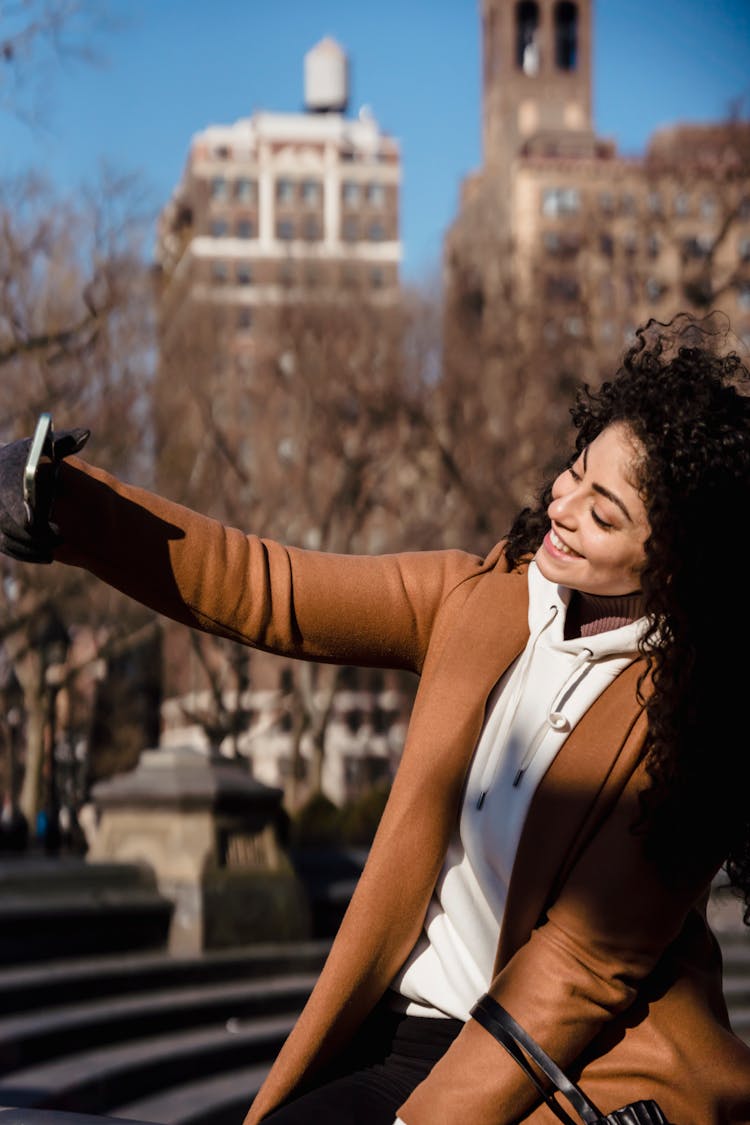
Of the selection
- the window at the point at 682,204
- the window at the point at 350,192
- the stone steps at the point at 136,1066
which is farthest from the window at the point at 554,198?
the stone steps at the point at 136,1066

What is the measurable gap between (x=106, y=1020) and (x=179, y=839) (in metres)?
2.25

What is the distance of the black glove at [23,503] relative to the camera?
79.4 inches

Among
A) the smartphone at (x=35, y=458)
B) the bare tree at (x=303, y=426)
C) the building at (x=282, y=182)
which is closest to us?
the smartphone at (x=35, y=458)

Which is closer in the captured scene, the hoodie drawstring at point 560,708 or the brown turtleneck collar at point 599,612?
the hoodie drawstring at point 560,708

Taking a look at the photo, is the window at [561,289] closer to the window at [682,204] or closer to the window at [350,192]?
the window at [682,204]

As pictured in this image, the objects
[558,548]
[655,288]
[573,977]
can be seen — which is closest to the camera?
[573,977]

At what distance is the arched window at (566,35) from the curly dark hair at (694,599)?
115m

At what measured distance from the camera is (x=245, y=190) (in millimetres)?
91000

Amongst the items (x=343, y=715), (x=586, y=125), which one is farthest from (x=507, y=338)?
(x=586, y=125)

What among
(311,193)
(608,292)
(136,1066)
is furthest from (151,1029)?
(311,193)

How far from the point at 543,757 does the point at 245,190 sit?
91.6m

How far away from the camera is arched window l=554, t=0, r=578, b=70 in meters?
112

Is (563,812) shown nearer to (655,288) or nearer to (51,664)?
(655,288)

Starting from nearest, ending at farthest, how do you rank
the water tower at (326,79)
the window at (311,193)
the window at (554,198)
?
the window at (554,198), the window at (311,193), the water tower at (326,79)
